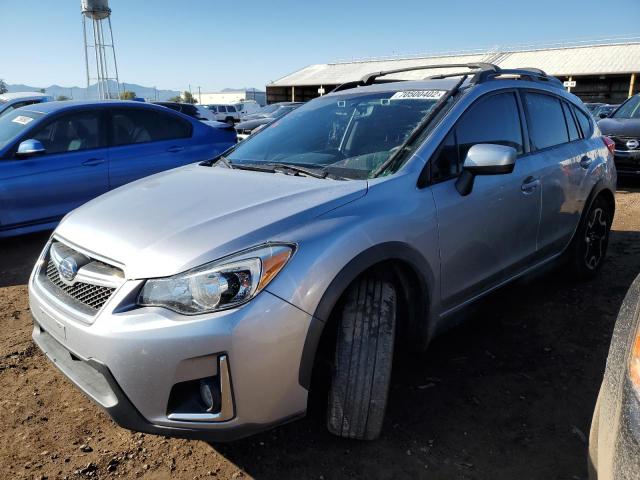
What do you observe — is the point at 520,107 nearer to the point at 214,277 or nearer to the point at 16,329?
the point at 214,277

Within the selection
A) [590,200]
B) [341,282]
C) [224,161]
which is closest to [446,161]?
[341,282]

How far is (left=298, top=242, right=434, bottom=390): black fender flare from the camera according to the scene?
191 cm

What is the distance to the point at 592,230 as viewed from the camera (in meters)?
4.12

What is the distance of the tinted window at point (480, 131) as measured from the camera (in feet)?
8.67

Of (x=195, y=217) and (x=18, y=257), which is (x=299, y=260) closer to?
(x=195, y=217)

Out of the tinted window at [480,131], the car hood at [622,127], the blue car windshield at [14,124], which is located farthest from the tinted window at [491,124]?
the car hood at [622,127]

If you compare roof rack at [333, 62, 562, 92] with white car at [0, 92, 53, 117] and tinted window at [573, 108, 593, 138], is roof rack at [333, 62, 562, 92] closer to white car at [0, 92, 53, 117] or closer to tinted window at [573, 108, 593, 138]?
tinted window at [573, 108, 593, 138]

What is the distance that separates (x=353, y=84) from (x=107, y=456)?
2.90 m

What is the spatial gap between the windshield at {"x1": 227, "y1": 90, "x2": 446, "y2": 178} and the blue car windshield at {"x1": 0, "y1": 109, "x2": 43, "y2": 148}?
3170 mm

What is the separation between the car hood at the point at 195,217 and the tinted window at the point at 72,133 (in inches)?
127

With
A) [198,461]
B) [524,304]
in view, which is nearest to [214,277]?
[198,461]

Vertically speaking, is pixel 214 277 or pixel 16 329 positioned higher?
pixel 214 277

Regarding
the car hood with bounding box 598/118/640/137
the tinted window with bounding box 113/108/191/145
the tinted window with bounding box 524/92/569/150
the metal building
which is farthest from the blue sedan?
the metal building

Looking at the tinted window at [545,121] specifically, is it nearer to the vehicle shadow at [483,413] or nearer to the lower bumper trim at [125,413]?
the vehicle shadow at [483,413]
